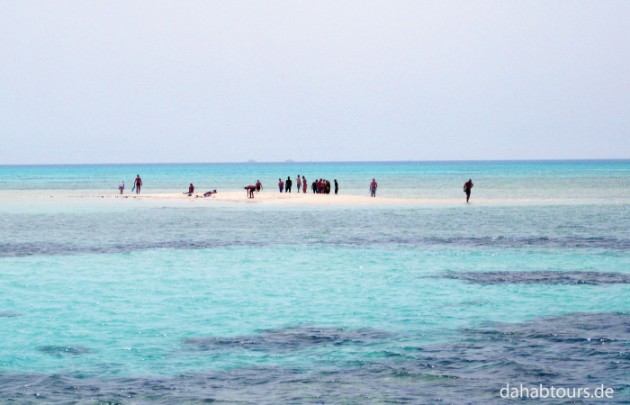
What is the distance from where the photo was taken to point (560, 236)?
38469mm

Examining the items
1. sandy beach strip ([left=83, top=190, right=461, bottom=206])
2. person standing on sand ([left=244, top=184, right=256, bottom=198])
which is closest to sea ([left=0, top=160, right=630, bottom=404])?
sandy beach strip ([left=83, top=190, right=461, bottom=206])

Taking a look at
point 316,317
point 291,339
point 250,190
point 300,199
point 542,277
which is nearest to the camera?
point 291,339

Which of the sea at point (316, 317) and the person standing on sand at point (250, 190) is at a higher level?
the person standing on sand at point (250, 190)

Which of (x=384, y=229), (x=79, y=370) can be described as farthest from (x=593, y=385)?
(x=384, y=229)

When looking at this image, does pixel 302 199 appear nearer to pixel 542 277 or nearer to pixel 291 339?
pixel 542 277

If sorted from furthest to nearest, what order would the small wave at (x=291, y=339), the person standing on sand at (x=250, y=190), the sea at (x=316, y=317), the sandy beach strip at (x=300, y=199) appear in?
the person standing on sand at (x=250, y=190) < the sandy beach strip at (x=300, y=199) < the small wave at (x=291, y=339) < the sea at (x=316, y=317)

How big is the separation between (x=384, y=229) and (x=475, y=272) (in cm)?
1613

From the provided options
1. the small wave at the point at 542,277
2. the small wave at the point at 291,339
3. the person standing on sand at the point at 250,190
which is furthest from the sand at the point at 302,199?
the small wave at the point at 291,339

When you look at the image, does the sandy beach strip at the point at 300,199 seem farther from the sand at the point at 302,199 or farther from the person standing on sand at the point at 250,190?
the person standing on sand at the point at 250,190

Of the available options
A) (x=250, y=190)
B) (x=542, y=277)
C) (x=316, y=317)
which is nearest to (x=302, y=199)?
(x=250, y=190)

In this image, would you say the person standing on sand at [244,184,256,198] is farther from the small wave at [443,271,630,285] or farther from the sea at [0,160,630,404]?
the small wave at [443,271,630,285]

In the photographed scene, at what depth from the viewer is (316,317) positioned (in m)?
19.6

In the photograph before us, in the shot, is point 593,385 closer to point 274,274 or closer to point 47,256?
point 274,274

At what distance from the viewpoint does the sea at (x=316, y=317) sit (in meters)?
13.8
